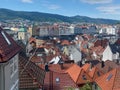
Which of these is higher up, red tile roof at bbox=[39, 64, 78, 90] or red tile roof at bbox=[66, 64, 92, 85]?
red tile roof at bbox=[39, 64, 78, 90]

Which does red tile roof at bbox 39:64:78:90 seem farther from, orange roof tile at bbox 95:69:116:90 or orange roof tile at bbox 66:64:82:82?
orange roof tile at bbox 66:64:82:82

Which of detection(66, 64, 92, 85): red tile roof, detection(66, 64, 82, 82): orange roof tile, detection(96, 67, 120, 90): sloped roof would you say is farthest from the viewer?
detection(66, 64, 82, 82): orange roof tile

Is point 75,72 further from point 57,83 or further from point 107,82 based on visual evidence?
point 107,82

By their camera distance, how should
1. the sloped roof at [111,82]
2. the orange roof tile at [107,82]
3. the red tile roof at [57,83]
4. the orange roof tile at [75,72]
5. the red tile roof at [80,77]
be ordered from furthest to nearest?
the orange roof tile at [75,72], the red tile roof at [80,77], the red tile roof at [57,83], the orange roof tile at [107,82], the sloped roof at [111,82]

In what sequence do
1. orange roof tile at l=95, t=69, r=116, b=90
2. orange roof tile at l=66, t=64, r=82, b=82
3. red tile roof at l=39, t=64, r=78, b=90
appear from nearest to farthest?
orange roof tile at l=95, t=69, r=116, b=90
red tile roof at l=39, t=64, r=78, b=90
orange roof tile at l=66, t=64, r=82, b=82

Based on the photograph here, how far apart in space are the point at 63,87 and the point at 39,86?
578 inches

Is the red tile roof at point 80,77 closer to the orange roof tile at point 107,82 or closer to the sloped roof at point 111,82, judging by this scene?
the orange roof tile at point 107,82

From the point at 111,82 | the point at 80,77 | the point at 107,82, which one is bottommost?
the point at 80,77

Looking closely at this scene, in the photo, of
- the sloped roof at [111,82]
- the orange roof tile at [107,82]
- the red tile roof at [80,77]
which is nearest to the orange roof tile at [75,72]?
the red tile roof at [80,77]

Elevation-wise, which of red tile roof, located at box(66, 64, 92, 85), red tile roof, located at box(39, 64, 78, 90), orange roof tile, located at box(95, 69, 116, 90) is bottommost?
red tile roof, located at box(66, 64, 92, 85)

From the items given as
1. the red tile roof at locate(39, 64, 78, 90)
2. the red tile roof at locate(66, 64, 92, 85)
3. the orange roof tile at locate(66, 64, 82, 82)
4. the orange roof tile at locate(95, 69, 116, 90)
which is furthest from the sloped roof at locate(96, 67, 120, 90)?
the orange roof tile at locate(66, 64, 82, 82)

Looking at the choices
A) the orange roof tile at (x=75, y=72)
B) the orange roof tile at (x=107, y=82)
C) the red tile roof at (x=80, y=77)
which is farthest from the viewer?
the orange roof tile at (x=75, y=72)

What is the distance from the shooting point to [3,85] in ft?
44.7

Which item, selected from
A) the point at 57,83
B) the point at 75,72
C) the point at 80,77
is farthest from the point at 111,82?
the point at 75,72
